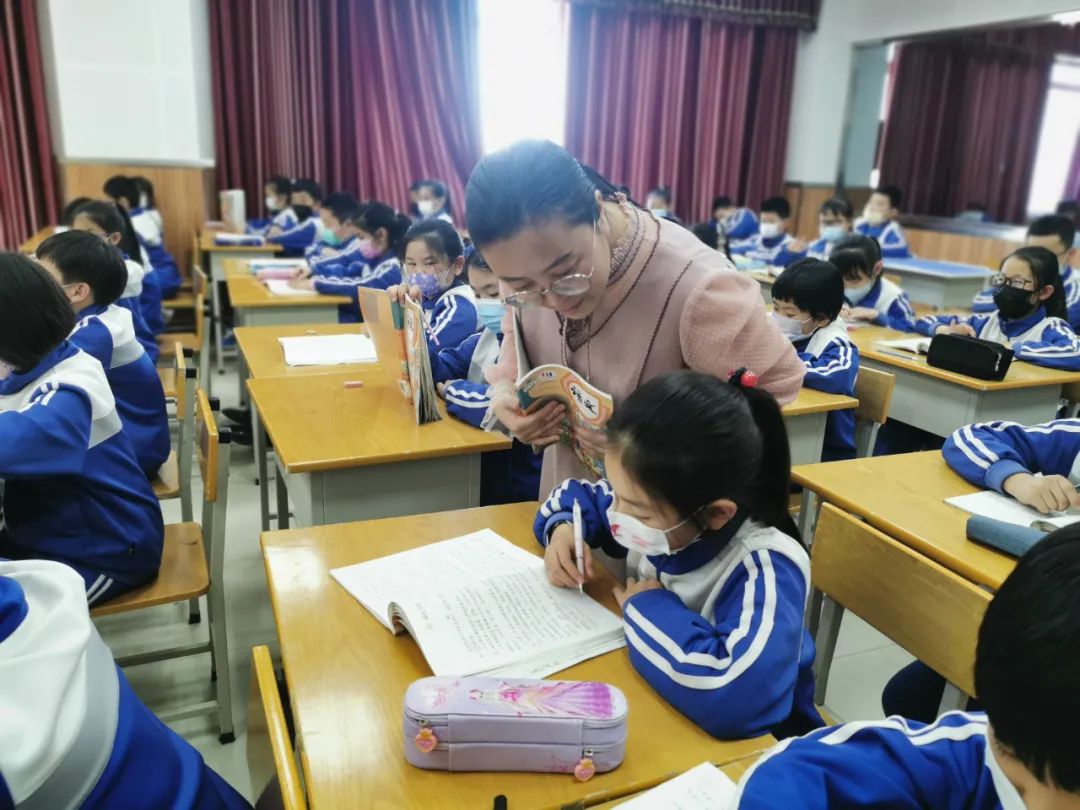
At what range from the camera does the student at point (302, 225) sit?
18.6ft

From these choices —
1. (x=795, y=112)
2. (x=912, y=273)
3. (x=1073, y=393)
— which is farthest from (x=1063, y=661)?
(x=795, y=112)

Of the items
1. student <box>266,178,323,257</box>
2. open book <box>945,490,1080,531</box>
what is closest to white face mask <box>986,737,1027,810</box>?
open book <box>945,490,1080,531</box>

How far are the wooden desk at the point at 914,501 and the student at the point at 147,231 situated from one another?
4345 mm

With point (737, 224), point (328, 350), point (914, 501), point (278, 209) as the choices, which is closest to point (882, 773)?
point (914, 501)

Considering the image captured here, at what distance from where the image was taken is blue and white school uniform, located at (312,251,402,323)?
3.78 m

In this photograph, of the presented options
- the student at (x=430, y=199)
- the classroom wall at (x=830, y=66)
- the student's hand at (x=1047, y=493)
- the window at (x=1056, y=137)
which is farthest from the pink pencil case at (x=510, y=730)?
the window at (x=1056, y=137)

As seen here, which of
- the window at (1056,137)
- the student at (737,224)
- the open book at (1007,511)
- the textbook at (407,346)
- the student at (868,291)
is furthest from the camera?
the student at (737,224)

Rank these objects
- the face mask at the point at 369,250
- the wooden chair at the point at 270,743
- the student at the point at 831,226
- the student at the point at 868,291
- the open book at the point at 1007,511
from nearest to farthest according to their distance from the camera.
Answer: the wooden chair at the point at 270,743
the open book at the point at 1007,511
the student at the point at 868,291
the face mask at the point at 369,250
the student at the point at 831,226

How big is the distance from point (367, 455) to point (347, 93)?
19.3 feet

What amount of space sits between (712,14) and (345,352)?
6.65 m

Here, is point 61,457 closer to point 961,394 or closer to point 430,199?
point 961,394

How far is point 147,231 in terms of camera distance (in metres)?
5.07

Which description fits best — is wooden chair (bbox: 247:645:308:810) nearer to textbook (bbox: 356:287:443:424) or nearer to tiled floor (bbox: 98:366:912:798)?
tiled floor (bbox: 98:366:912:798)

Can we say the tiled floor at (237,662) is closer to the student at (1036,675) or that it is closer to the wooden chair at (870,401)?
the wooden chair at (870,401)
